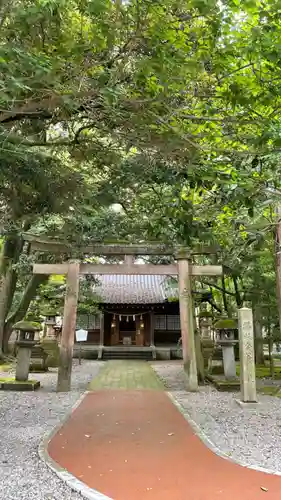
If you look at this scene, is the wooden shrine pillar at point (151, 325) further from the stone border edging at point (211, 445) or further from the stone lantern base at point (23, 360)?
the stone border edging at point (211, 445)

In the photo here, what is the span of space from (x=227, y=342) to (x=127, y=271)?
10.3 ft

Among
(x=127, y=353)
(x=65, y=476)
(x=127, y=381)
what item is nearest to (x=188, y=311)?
(x=127, y=381)

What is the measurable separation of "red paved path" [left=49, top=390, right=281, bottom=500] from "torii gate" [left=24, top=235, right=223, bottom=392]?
100 inches

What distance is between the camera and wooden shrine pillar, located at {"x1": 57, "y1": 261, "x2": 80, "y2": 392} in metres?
8.47

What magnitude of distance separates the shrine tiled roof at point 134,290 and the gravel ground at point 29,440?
10.5 meters

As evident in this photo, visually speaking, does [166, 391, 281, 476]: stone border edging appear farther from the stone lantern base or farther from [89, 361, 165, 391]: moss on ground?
the stone lantern base

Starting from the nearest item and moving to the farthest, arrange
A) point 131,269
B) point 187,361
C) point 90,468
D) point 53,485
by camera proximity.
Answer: point 53,485
point 90,468
point 187,361
point 131,269

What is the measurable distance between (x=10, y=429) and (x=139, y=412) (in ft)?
7.02

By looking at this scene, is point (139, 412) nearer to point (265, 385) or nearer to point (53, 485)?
point (53, 485)

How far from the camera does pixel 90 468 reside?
3.67 metres

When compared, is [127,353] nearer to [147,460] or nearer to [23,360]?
[23,360]

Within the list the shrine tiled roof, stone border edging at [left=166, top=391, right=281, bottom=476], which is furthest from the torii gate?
the shrine tiled roof

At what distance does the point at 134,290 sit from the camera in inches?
833

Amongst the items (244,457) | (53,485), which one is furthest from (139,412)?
(53,485)
